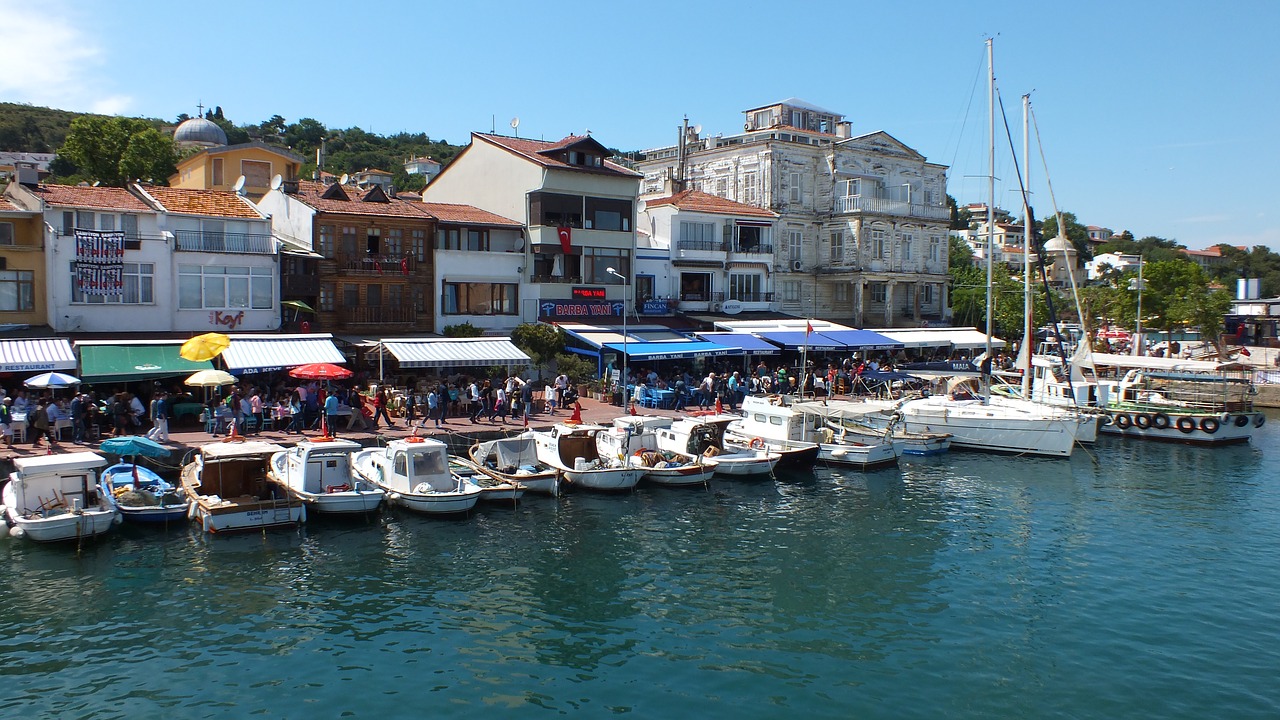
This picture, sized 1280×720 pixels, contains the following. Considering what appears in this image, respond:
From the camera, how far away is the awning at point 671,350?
41.3 m

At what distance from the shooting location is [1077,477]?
33062 millimetres

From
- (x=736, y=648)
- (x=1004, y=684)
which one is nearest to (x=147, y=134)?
(x=736, y=648)

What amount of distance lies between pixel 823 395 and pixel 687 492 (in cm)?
1748

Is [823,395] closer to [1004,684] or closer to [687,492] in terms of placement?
[687,492]

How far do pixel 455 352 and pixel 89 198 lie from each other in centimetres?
1509

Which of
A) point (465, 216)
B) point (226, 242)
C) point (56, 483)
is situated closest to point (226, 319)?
point (226, 242)

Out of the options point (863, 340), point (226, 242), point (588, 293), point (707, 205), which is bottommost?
point (863, 340)

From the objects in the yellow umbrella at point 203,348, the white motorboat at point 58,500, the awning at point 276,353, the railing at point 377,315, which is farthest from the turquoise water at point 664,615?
the railing at point 377,315

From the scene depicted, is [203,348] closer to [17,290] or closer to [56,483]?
[56,483]

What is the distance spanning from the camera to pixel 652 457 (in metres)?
29.9

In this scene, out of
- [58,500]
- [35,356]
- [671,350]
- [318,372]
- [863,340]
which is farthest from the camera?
[863,340]

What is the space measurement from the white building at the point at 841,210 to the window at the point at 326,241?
77.4 ft

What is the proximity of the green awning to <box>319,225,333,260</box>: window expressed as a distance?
28.9 ft

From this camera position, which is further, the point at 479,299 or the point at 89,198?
the point at 479,299
